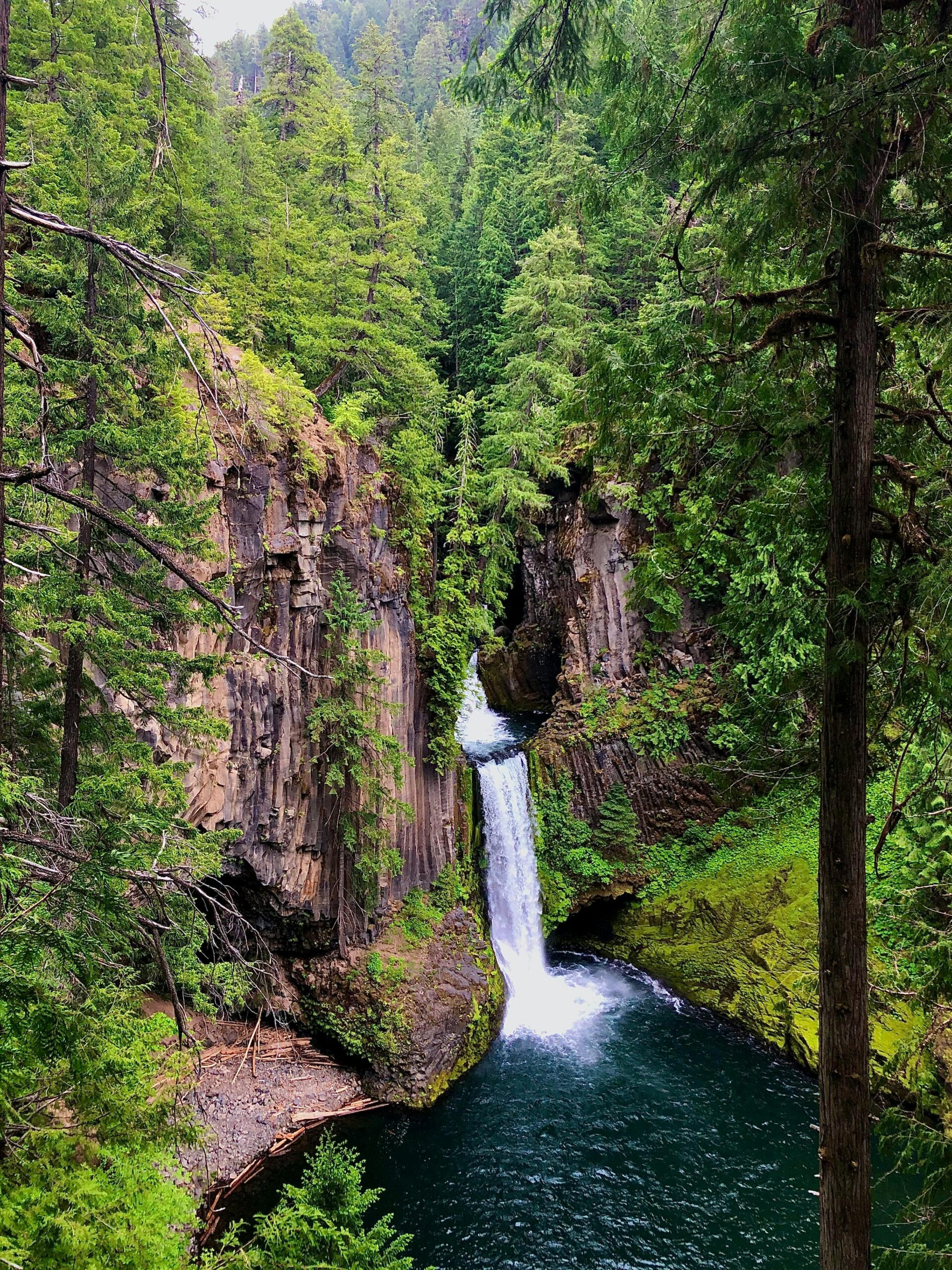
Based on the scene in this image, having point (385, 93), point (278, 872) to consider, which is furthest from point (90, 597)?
point (385, 93)

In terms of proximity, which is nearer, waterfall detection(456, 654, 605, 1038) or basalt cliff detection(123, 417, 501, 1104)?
basalt cliff detection(123, 417, 501, 1104)

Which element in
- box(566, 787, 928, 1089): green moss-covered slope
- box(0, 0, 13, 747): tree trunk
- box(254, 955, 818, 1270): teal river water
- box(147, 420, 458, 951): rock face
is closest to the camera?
box(0, 0, 13, 747): tree trunk

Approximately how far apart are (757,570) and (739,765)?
12189 mm

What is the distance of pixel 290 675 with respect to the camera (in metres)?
13.0

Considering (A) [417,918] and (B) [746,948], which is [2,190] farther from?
(B) [746,948]

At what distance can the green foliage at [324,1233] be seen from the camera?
5.10 m

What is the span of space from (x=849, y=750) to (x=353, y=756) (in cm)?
1006

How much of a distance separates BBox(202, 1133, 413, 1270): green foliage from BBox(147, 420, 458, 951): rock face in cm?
623

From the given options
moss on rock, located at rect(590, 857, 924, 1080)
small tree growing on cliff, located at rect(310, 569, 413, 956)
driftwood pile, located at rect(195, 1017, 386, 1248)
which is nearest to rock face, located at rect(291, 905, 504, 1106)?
driftwood pile, located at rect(195, 1017, 386, 1248)

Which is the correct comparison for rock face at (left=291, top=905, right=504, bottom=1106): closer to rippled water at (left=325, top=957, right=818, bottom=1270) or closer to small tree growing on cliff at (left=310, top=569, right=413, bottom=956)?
rippled water at (left=325, top=957, right=818, bottom=1270)

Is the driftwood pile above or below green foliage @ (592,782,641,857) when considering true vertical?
below

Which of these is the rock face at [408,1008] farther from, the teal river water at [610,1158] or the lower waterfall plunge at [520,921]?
the lower waterfall plunge at [520,921]

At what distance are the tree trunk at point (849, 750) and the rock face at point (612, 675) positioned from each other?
44.5 feet

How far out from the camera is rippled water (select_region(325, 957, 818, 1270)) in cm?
943
